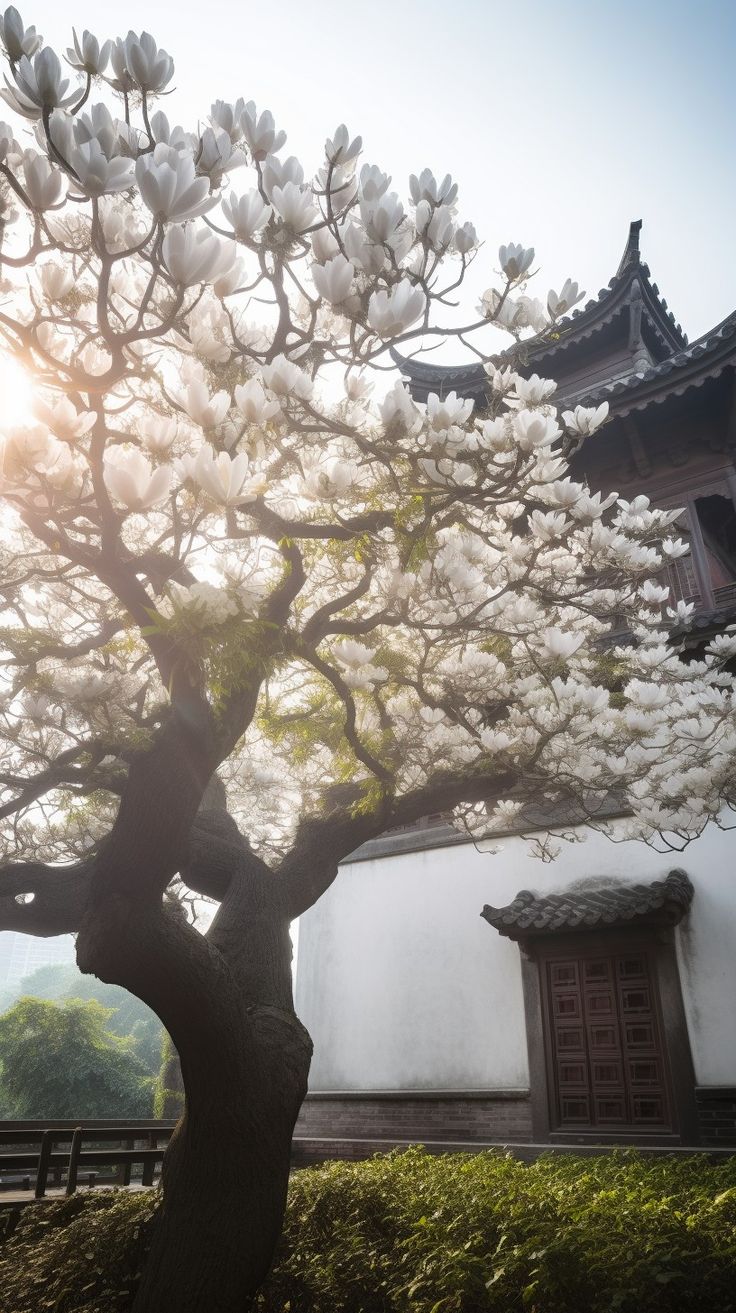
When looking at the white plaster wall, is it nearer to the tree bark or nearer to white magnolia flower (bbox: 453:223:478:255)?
the tree bark

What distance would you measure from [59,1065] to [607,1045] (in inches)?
655

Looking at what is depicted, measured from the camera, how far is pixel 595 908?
836cm

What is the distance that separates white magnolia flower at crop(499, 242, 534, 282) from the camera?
3.06 meters

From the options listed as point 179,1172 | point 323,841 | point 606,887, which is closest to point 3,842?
point 323,841

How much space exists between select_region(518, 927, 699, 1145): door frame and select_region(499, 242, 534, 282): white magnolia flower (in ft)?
23.4

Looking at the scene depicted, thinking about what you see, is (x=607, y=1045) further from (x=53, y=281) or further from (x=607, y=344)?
(x=607, y=344)

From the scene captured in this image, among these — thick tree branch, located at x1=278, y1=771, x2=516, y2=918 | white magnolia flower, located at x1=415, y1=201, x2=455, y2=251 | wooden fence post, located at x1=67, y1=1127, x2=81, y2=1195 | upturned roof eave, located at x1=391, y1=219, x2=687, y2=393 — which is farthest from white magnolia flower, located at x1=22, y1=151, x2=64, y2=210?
upturned roof eave, located at x1=391, y1=219, x2=687, y2=393

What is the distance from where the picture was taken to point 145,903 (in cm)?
365

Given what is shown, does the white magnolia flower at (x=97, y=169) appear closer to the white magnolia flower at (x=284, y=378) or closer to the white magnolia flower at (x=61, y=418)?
the white magnolia flower at (x=61, y=418)

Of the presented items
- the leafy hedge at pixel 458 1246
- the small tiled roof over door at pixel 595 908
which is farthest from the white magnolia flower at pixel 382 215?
the small tiled roof over door at pixel 595 908

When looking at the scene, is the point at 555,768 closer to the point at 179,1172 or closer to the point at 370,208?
the point at 179,1172

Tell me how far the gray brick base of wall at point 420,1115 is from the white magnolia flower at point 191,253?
28.5 feet

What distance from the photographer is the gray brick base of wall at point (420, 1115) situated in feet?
28.2

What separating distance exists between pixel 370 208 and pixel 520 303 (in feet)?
2.68
